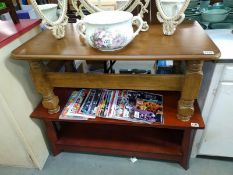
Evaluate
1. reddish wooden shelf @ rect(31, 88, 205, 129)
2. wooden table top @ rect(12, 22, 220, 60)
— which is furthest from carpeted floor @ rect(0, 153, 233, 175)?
wooden table top @ rect(12, 22, 220, 60)

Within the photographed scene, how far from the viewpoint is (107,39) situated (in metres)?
0.73

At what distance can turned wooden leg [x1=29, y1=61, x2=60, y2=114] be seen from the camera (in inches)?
34.3

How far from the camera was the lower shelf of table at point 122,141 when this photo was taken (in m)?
1.14

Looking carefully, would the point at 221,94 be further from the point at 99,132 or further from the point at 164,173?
the point at 99,132

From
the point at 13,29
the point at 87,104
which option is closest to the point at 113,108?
the point at 87,104

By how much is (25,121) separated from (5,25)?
513mm

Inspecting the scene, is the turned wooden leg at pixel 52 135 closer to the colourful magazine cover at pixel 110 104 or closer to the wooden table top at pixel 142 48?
the colourful magazine cover at pixel 110 104

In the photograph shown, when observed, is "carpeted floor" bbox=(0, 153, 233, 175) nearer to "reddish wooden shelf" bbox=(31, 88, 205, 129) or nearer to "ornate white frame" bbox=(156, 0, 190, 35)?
"reddish wooden shelf" bbox=(31, 88, 205, 129)

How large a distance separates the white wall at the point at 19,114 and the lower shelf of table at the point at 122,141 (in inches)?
5.9

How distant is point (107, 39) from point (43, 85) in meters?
0.40

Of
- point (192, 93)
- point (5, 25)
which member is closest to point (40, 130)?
point (5, 25)

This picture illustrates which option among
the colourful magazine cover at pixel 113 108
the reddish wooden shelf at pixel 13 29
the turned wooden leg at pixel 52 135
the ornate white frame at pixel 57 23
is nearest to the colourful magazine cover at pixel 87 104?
the colourful magazine cover at pixel 113 108

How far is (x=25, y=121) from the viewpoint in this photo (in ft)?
3.46

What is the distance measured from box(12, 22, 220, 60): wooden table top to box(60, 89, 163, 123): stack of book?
33cm
